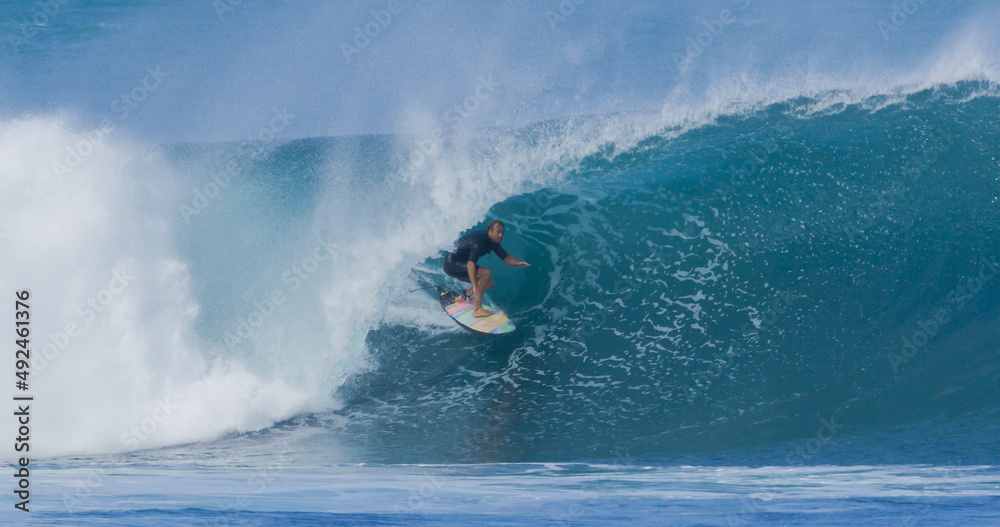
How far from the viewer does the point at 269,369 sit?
878 cm

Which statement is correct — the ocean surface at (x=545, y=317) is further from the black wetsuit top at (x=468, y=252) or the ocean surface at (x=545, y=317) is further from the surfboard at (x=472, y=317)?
the black wetsuit top at (x=468, y=252)

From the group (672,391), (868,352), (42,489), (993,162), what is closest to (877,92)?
(993,162)

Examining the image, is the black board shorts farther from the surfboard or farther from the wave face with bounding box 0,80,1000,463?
the wave face with bounding box 0,80,1000,463

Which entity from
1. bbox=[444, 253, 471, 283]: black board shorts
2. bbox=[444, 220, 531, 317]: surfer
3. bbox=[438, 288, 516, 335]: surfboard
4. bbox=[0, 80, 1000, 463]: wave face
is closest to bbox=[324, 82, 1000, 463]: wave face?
bbox=[0, 80, 1000, 463]: wave face

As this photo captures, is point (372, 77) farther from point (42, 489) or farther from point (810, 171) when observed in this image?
point (42, 489)

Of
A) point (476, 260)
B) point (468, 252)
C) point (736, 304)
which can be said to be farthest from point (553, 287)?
point (736, 304)

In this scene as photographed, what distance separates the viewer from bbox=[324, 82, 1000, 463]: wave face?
7.59 meters

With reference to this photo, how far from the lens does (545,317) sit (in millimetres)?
9570

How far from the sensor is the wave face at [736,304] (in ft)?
24.9

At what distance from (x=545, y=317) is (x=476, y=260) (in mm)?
1458

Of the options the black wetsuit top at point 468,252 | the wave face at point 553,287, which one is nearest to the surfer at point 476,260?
the black wetsuit top at point 468,252

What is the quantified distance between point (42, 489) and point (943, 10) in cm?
3486

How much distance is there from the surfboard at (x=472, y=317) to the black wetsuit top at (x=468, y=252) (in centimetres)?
37

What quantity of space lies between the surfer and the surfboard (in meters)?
0.08
